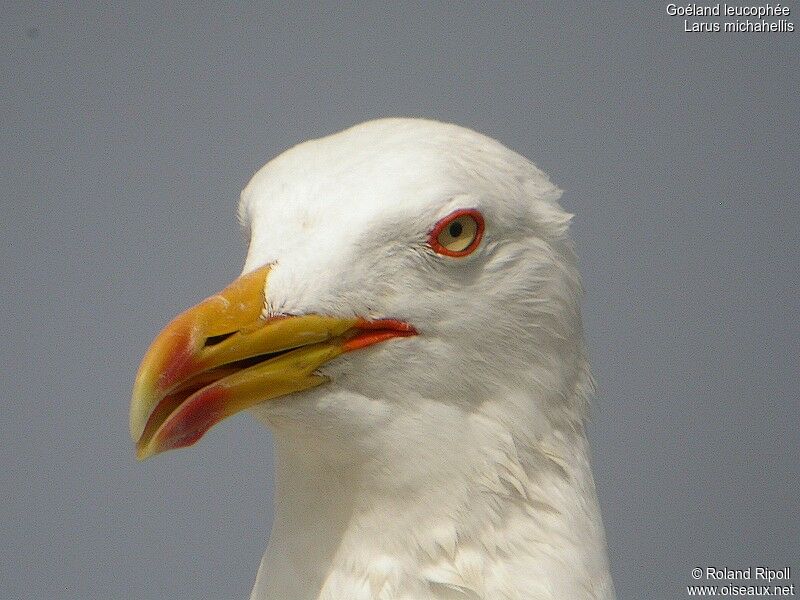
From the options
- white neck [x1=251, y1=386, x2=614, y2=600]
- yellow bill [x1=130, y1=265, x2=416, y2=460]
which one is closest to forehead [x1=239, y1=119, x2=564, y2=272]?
yellow bill [x1=130, y1=265, x2=416, y2=460]

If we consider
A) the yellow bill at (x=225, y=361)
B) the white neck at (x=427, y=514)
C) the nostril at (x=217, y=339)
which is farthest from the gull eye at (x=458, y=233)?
the nostril at (x=217, y=339)

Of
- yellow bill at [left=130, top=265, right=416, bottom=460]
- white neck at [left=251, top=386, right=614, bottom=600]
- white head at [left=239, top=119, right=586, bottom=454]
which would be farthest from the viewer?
white neck at [left=251, top=386, right=614, bottom=600]

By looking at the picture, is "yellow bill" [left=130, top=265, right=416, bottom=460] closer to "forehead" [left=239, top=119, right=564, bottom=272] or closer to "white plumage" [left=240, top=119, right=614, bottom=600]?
"white plumage" [left=240, top=119, right=614, bottom=600]

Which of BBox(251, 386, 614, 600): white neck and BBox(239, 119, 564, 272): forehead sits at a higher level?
BBox(239, 119, 564, 272): forehead

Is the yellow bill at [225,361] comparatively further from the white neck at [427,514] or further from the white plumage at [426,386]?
the white neck at [427,514]

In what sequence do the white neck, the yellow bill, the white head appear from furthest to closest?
1. the white neck
2. the white head
3. the yellow bill

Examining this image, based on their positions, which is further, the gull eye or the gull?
the gull eye

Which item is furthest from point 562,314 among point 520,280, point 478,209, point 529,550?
point 529,550

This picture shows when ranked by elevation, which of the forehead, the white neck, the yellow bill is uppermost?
the forehead
